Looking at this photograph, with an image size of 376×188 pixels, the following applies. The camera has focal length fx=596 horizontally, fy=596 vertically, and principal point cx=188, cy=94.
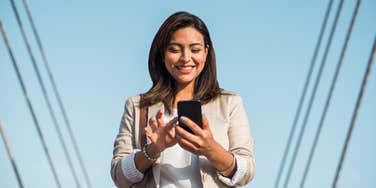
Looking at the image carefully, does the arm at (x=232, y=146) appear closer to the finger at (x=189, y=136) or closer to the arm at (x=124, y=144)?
the finger at (x=189, y=136)

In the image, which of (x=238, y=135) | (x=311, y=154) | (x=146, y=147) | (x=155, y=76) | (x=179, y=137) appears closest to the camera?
(x=179, y=137)

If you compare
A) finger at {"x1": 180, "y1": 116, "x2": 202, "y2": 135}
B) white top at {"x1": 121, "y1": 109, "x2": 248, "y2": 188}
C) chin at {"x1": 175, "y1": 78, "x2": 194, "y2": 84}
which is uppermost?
chin at {"x1": 175, "y1": 78, "x2": 194, "y2": 84}

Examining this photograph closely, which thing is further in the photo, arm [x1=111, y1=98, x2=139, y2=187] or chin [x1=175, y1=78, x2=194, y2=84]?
chin [x1=175, y1=78, x2=194, y2=84]

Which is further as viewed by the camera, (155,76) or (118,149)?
(155,76)

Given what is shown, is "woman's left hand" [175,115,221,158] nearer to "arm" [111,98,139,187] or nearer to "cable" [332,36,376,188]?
"arm" [111,98,139,187]

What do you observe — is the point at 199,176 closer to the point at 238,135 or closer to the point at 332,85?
the point at 238,135

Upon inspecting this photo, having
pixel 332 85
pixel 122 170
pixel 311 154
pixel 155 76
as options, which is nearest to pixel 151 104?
pixel 155 76

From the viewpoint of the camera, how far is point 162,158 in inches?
103

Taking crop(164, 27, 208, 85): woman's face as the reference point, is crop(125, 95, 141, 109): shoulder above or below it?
below

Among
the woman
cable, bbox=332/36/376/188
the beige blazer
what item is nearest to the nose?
the woman

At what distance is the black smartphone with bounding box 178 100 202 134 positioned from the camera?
233cm

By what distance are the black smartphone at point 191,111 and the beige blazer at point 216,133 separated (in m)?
0.29

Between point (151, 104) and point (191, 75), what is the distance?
0.79 feet

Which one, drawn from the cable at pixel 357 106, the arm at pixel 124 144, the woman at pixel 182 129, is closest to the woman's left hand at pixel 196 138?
the woman at pixel 182 129
